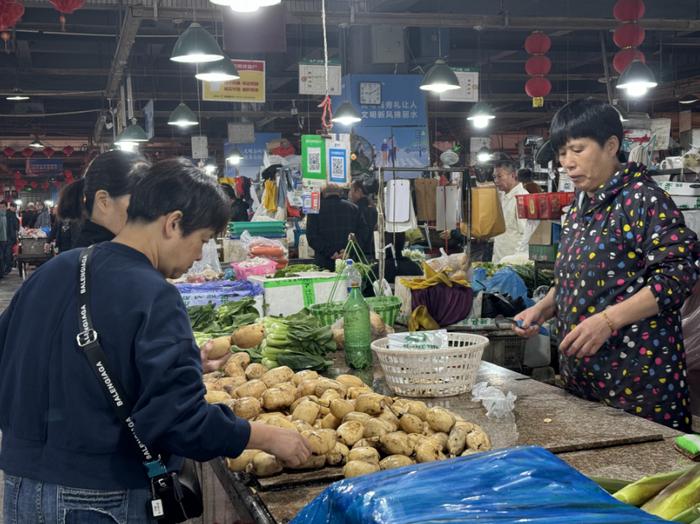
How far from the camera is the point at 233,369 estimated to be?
3.25 m

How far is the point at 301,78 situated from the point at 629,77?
455 centimetres

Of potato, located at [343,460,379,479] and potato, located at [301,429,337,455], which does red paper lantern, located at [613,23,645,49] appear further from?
potato, located at [343,460,379,479]

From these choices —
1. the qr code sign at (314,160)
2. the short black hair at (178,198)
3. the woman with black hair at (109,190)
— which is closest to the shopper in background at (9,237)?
the qr code sign at (314,160)

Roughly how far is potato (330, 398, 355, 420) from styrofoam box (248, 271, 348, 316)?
225 cm

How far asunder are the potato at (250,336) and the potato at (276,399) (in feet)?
3.94

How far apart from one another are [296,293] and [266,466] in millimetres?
2687

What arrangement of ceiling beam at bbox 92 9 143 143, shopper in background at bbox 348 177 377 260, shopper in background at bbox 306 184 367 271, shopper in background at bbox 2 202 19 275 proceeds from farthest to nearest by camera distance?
shopper in background at bbox 2 202 19 275 → ceiling beam at bbox 92 9 143 143 → shopper in background at bbox 348 177 377 260 → shopper in background at bbox 306 184 367 271

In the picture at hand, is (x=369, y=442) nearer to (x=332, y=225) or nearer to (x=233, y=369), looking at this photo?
(x=233, y=369)

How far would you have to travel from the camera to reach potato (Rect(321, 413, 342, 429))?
7.80ft

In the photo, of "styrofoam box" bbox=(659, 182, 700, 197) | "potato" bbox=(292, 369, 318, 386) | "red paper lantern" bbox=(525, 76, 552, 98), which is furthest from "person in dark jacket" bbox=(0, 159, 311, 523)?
"red paper lantern" bbox=(525, 76, 552, 98)

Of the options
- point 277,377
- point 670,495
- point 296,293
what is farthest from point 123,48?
point 670,495

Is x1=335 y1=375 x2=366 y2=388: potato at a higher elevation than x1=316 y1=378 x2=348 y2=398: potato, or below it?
below

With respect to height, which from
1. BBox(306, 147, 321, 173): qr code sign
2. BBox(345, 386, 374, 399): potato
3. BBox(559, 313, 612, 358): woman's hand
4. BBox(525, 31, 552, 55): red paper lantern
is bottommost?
BBox(345, 386, 374, 399): potato

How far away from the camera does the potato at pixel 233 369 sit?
322 centimetres
